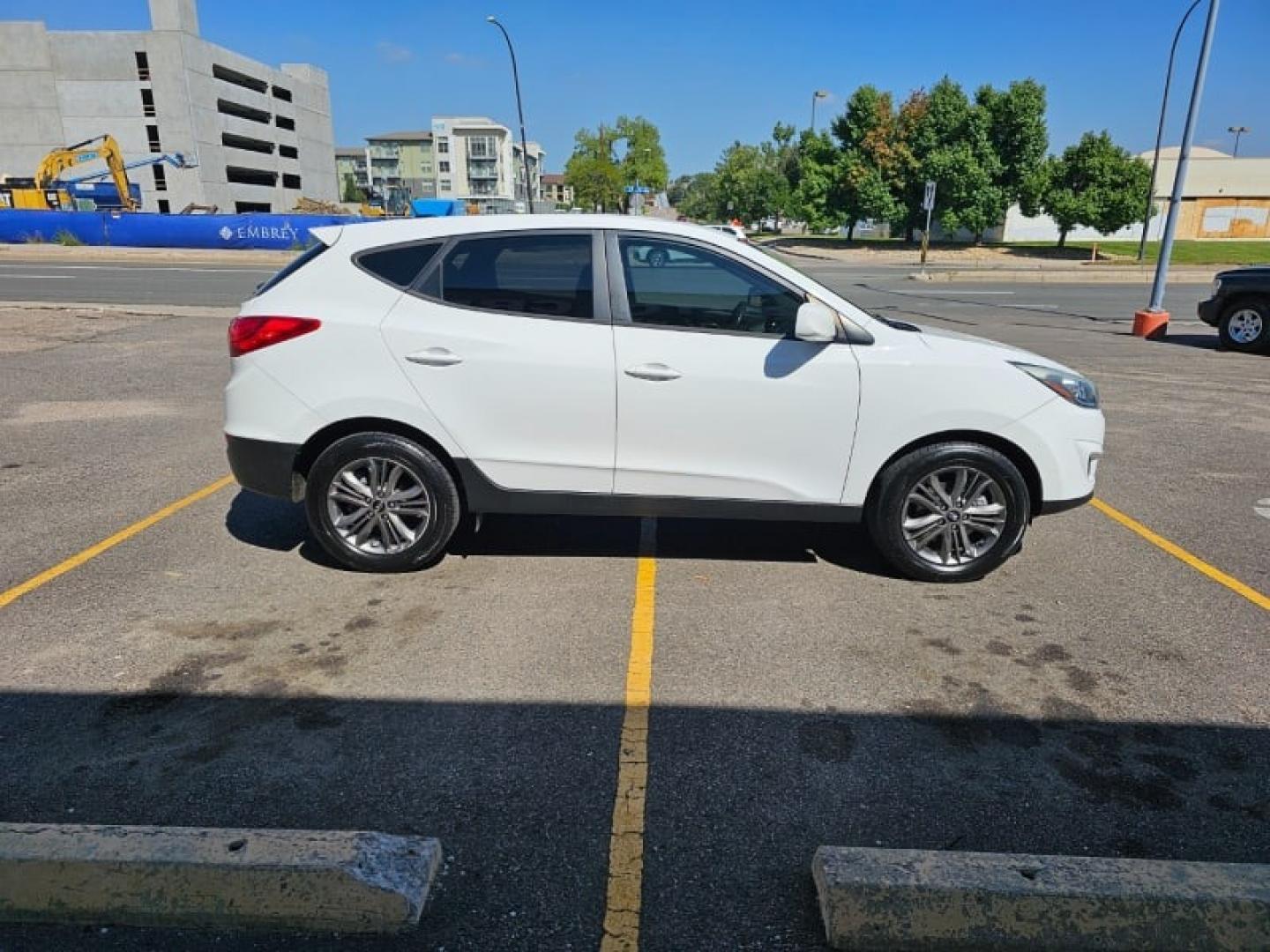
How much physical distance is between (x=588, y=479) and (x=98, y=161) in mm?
67557

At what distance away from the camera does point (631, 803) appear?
109 inches

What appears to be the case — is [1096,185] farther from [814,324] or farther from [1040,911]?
[1040,911]

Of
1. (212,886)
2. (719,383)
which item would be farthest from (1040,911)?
(719,383)

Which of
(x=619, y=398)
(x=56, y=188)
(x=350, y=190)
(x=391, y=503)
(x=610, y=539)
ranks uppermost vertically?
(x=350, y=190)

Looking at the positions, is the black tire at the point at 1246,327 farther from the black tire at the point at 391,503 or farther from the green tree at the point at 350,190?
the green tree at the point at 350,190

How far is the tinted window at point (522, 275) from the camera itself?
432cm

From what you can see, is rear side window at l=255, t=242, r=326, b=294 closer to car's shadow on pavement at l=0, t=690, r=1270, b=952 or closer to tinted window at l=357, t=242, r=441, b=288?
tinted window at l=357, t=242, r=441, b=288

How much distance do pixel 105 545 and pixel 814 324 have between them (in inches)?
163

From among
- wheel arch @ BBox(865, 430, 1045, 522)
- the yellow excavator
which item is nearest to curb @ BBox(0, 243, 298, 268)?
the yellow excavator

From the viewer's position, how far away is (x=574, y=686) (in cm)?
348

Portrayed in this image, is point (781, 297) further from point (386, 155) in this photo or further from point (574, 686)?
point (386, 155)

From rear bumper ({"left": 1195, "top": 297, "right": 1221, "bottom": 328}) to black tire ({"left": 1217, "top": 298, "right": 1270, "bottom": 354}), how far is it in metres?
0.06

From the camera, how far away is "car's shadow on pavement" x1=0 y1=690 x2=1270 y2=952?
92.1 inches

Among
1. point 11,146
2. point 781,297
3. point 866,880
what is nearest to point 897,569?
point 781,297
